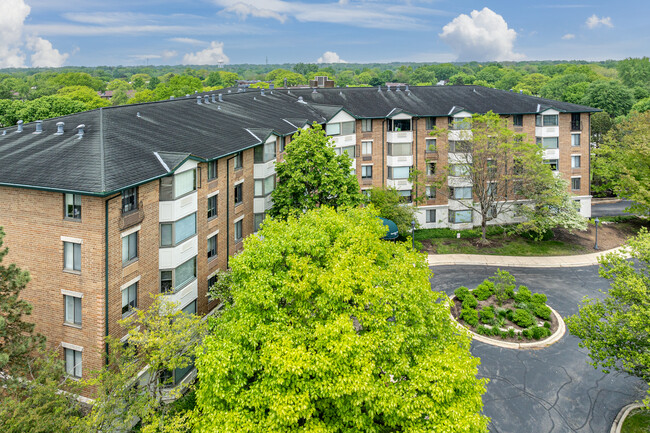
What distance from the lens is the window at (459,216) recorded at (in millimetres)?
60281

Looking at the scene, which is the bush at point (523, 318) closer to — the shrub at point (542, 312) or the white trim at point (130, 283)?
the shrub at point (542, 312)

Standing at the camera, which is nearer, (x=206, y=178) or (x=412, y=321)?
(x=412, y=321)

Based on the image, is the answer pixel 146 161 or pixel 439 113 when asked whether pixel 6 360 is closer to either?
pixel 146 161

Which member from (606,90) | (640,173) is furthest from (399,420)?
(606,90)

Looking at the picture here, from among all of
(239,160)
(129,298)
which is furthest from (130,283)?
(239,160)

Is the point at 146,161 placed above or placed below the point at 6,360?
above

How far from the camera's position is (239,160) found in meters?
36.2

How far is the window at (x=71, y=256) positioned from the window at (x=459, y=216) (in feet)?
157


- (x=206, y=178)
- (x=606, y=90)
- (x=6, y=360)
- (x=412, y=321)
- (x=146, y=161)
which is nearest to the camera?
(x=6, y=360)

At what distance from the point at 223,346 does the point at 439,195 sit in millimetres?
47045

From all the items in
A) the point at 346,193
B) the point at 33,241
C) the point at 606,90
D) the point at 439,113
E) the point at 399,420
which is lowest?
the point at 399,420

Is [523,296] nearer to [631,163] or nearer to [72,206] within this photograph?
[631,163]

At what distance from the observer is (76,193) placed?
2158 cm

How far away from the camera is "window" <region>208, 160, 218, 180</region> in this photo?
31.8 m
